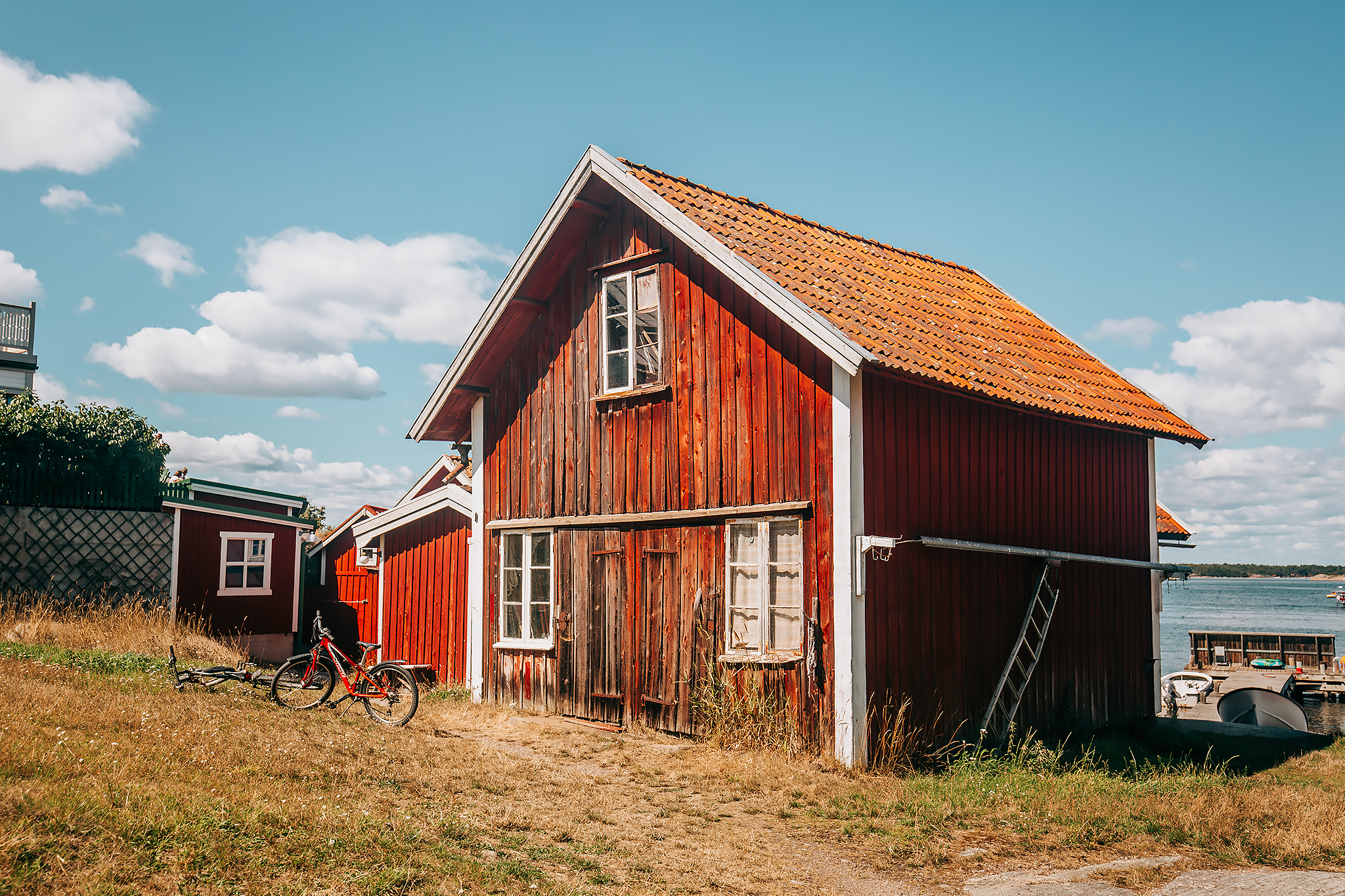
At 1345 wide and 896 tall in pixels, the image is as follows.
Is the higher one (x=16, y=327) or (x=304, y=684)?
(x=16, y=327)

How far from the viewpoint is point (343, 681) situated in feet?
41.4

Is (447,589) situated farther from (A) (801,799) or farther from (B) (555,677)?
(A) (801,799)

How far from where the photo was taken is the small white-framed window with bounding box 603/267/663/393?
42.4 ft

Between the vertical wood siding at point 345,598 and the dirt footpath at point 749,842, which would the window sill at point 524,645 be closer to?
the dirt footpath at point 749,842

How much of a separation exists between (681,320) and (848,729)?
5288mm

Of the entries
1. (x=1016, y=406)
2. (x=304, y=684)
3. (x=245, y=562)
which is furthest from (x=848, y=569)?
(x=245, y=562)

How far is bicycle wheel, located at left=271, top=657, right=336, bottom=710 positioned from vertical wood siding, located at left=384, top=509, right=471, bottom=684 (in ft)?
19.3

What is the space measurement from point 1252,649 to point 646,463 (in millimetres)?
30644

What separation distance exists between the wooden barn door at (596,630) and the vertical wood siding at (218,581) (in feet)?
43.0

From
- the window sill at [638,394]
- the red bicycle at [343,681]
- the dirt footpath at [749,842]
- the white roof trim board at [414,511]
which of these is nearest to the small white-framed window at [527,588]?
the red bicycle at [343,681]

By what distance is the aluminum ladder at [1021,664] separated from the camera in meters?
11.7

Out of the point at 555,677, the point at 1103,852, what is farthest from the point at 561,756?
the point at 1103,852

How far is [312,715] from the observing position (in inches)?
455

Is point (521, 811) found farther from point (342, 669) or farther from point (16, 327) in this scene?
point (16, 327)
